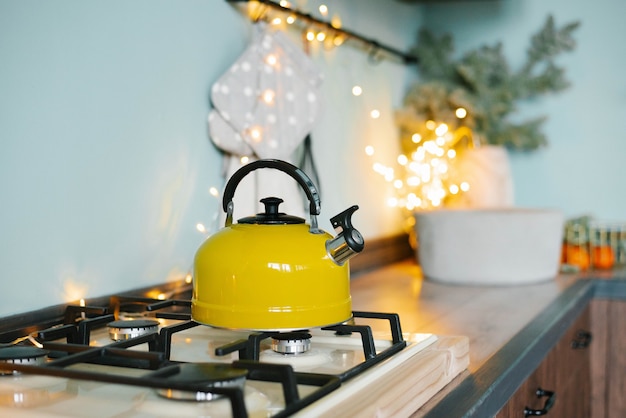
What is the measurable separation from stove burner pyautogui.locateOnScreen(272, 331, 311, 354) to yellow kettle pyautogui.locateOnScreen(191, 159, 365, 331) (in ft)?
0.19

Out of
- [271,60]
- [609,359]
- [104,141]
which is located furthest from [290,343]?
[609,359]

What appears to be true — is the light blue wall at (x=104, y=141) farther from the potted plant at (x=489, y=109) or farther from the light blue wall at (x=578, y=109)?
the light blue wall at (x=578, y=109)

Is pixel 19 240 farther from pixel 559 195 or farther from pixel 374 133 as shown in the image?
pixel 559 195

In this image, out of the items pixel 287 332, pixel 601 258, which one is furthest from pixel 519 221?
pixel 287 332

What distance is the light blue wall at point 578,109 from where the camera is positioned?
8.02ft

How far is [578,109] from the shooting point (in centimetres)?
248

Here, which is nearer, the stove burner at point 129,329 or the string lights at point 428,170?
the stove burner at point 129,329

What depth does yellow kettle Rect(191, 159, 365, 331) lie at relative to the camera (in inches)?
37.2

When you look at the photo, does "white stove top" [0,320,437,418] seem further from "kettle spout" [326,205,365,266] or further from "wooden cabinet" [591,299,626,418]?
"wooden cabinet" [591,299,626,418]

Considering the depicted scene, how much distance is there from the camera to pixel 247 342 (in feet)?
3.06

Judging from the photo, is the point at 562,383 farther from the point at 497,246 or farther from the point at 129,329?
the point at 129,329

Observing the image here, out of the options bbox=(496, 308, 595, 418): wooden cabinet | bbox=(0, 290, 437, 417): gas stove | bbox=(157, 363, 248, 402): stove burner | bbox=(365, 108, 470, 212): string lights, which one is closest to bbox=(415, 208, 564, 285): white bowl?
bbox=(496, 308, 595, 418): wooden cabinet

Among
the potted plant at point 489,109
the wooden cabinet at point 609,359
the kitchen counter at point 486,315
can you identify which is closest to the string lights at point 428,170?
the potted plant at point 489,109

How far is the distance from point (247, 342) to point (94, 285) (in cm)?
44
